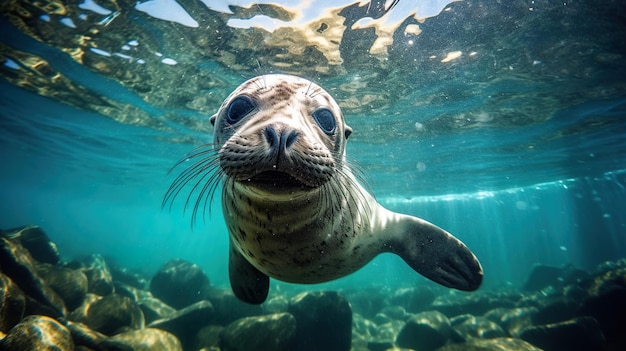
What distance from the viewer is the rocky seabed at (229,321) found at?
4609 mm

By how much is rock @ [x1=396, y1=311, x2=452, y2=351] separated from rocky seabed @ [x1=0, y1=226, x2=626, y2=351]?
2 cm

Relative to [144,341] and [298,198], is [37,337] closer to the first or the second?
[144,341]

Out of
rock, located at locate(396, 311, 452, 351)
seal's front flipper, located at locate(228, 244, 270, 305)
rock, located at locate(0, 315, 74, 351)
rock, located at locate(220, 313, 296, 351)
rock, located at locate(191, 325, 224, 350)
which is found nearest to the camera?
Answer: rock, located at locate(0, 315, 74, 351)

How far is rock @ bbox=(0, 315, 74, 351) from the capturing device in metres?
3.35

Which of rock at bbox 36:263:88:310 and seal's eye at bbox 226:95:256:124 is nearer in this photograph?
seal's eye at bbox 226:95:256:124

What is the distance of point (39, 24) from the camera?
21.9ft

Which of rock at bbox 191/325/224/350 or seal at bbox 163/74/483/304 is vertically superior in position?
seal at bbox 163/74/483/304

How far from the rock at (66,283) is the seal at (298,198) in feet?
17.7

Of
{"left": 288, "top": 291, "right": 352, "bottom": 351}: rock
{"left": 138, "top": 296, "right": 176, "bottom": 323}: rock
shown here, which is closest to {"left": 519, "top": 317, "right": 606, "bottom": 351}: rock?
{"left": 288, "top": 291, "right": 352, "bottom": 351}: rock

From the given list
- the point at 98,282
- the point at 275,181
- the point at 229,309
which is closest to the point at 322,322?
the point at 229,309

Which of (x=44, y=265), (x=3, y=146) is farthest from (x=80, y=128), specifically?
(x=3, y=146)

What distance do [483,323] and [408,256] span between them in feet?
21.2

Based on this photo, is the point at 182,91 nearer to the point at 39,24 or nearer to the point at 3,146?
the point at 39,24

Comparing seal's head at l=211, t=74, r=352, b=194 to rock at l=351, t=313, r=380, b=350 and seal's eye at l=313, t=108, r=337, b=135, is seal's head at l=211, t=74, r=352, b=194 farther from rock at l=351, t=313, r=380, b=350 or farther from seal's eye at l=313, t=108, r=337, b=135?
rock at l=351, t=313, r=380, b=350
